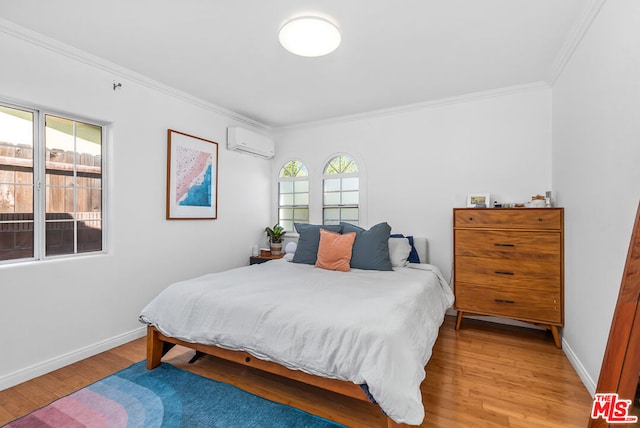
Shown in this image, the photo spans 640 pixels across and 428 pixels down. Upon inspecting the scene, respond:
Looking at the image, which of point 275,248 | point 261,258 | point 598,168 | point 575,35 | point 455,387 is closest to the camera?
point 598,168

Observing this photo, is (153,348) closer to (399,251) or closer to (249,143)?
(399,251)

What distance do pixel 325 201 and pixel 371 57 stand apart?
217cm

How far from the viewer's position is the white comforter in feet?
4.90

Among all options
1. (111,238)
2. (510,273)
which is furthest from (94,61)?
(510,273)

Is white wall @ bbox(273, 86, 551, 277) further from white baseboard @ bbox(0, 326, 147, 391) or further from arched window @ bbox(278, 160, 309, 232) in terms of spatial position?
white baseboard @ bbox(0, 326, 147, 391)

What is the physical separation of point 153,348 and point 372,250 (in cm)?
203

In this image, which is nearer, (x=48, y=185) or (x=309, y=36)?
(x=309, y=36)

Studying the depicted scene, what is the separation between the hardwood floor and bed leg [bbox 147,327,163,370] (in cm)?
16

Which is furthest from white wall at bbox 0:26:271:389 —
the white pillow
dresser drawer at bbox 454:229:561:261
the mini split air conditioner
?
dresser drawer at bbox 454:229:561:261

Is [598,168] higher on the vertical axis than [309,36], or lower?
lower

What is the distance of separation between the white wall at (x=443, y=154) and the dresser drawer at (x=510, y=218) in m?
0.49

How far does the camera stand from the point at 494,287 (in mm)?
2930

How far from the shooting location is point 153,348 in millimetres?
2293

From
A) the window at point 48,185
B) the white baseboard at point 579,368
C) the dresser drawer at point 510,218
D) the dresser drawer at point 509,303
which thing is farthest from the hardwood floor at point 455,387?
the dresser drawer at point 510,218
